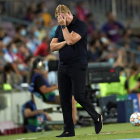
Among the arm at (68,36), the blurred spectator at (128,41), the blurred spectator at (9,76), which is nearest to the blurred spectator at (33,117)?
the blurred spectator at (9,76)

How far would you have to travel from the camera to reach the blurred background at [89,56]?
1344 centimetres

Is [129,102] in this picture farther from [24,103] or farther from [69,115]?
[69,115]

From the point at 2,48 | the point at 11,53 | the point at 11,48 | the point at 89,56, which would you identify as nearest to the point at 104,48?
the point at 89,56

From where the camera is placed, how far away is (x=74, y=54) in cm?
884

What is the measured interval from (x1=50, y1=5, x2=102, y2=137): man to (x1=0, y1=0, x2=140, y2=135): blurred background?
3942 millimetres

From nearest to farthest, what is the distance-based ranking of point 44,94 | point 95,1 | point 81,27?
point 81,27 < point 44,94 < point 95,1

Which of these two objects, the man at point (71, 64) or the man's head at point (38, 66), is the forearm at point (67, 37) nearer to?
the man at point (71, 64)

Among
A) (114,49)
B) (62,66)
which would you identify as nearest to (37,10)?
(114,49)

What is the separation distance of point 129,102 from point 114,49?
726 centimetres

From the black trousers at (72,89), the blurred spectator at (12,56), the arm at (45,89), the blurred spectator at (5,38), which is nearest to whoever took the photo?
the black trousers at (72,89)

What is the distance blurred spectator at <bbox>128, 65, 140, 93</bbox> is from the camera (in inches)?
642

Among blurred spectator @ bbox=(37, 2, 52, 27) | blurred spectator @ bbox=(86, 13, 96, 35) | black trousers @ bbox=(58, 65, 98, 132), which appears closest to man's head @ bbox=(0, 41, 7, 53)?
blurred spectator @ bbox=(37, 2, 52, 27)

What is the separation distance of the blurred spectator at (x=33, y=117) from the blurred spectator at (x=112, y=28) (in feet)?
31.6

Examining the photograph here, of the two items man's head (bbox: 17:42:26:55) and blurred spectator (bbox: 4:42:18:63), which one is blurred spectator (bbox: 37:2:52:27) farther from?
blurred spectator (bbox: 4:42:18:63)
